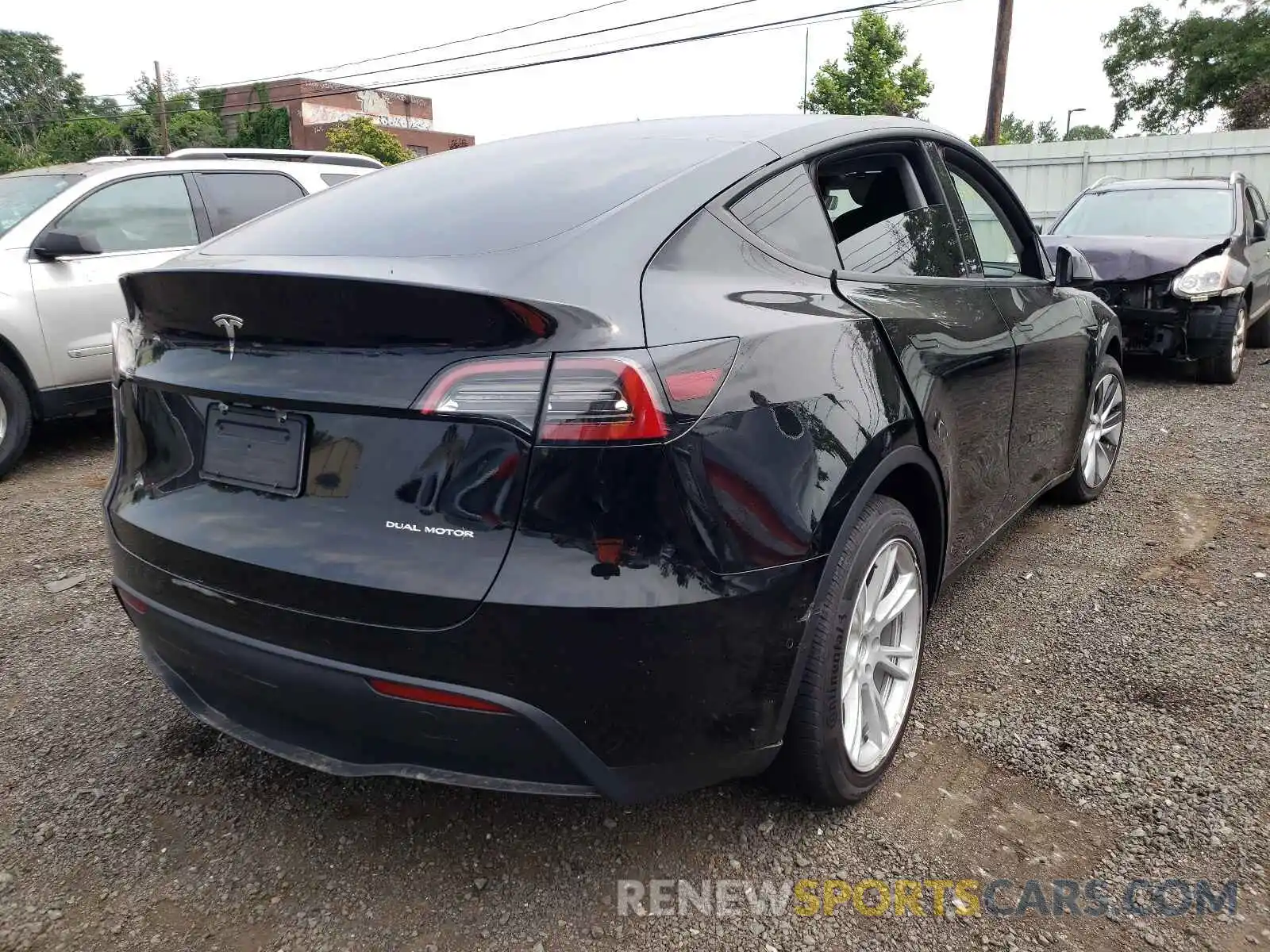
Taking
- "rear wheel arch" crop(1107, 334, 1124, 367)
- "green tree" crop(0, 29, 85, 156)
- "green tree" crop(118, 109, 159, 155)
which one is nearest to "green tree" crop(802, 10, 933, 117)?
"rear wheel arch" crop(1107, 334, 1124, 367)

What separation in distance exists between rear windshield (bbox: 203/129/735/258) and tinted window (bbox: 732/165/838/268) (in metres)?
0.16

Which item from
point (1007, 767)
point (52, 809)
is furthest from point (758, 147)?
point (52, 809)

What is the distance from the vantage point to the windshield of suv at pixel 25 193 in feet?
17.3

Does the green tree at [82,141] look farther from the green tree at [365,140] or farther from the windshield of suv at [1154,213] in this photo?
the windshield of suv at [1154,213]

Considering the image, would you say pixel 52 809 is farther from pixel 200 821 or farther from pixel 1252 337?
pixel 1252 337

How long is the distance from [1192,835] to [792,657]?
111 centimetres

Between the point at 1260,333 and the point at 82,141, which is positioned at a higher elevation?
the point at 82,141

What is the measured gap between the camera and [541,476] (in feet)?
5.23

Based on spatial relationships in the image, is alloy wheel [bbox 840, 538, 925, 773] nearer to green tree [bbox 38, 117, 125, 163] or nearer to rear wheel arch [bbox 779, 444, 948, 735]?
rear wheel arch [bbox 779, 444, 948, 735]

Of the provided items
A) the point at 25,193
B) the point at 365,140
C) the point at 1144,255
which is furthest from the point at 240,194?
the point at 365,140

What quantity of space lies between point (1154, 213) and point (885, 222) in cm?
678

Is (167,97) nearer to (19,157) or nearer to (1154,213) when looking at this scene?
(19,157)

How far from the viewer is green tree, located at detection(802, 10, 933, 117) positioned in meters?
31.7

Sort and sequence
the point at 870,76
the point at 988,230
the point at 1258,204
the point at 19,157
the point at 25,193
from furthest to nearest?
the point at 19,157 < the point at 870,76 < the point at 1258,204 < the point at 25,193 < the point at 988,230
